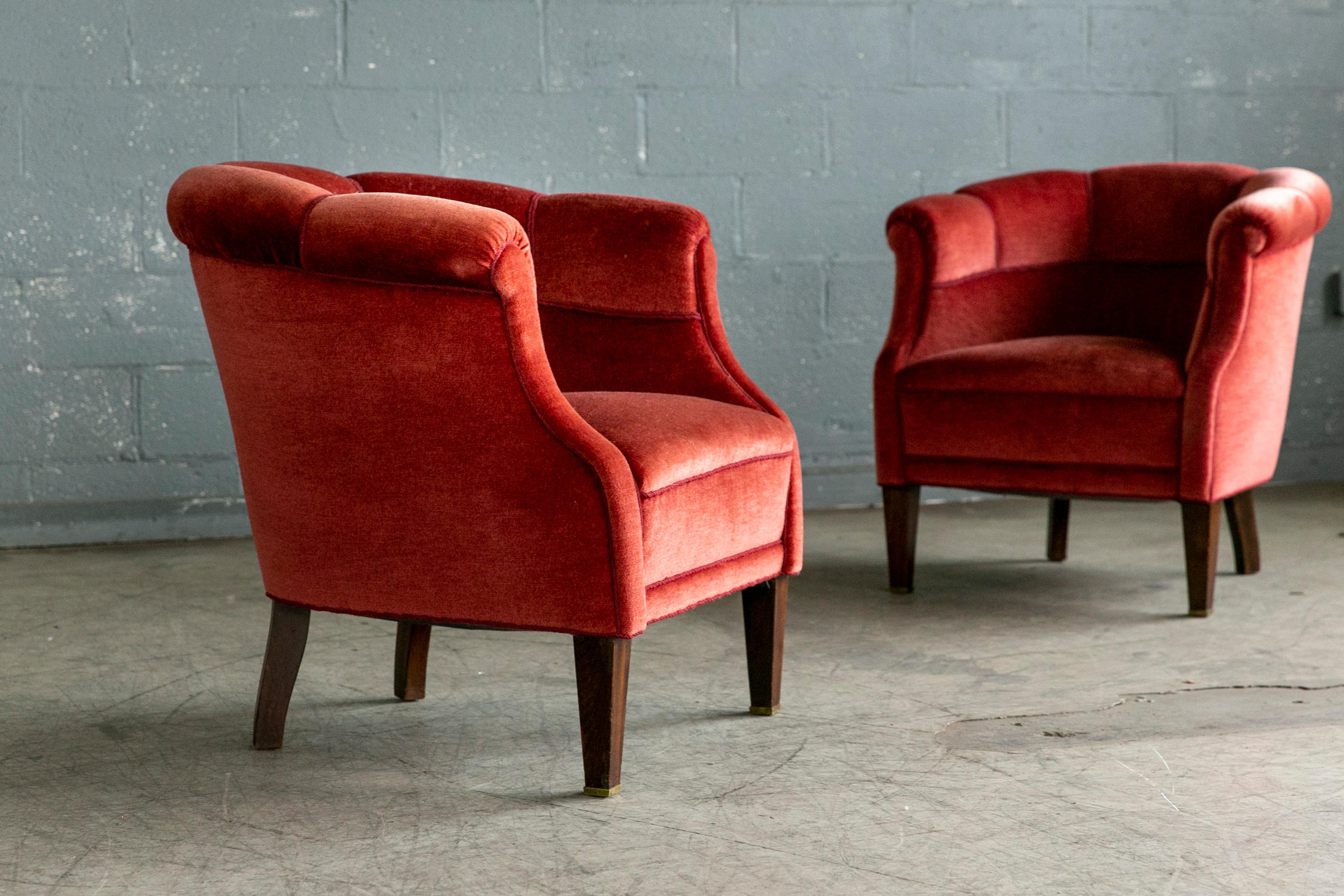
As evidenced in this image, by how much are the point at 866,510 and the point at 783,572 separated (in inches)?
74.5

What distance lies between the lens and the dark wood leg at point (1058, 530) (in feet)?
10.6

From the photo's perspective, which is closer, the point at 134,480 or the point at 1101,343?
the point at 1101,343

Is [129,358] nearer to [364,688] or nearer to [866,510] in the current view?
[364,688]

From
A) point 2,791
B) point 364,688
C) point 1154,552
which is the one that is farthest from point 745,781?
point 1154,552

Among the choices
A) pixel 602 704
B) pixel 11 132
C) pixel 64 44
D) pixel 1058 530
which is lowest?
pixel 1058 530

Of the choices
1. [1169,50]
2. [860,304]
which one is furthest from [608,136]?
[1169,50]

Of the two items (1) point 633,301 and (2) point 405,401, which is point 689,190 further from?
(2) point 405,401

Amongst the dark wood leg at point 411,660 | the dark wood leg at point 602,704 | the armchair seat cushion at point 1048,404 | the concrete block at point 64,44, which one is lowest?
the dark wood leg at point 411,660

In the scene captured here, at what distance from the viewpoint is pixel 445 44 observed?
3.66 meters

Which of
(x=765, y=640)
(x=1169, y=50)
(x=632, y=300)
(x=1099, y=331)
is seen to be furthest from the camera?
(x=1169, y=50)

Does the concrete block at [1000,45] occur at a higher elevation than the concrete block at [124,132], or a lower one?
higher

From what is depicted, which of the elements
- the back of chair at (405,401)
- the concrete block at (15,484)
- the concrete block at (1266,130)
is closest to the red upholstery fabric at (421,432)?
the back of chair at (405,401)

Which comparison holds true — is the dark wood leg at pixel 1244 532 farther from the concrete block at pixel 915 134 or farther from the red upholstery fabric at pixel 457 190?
the red upholstery fabric at pixel 457 190

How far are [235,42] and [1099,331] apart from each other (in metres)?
2.20
